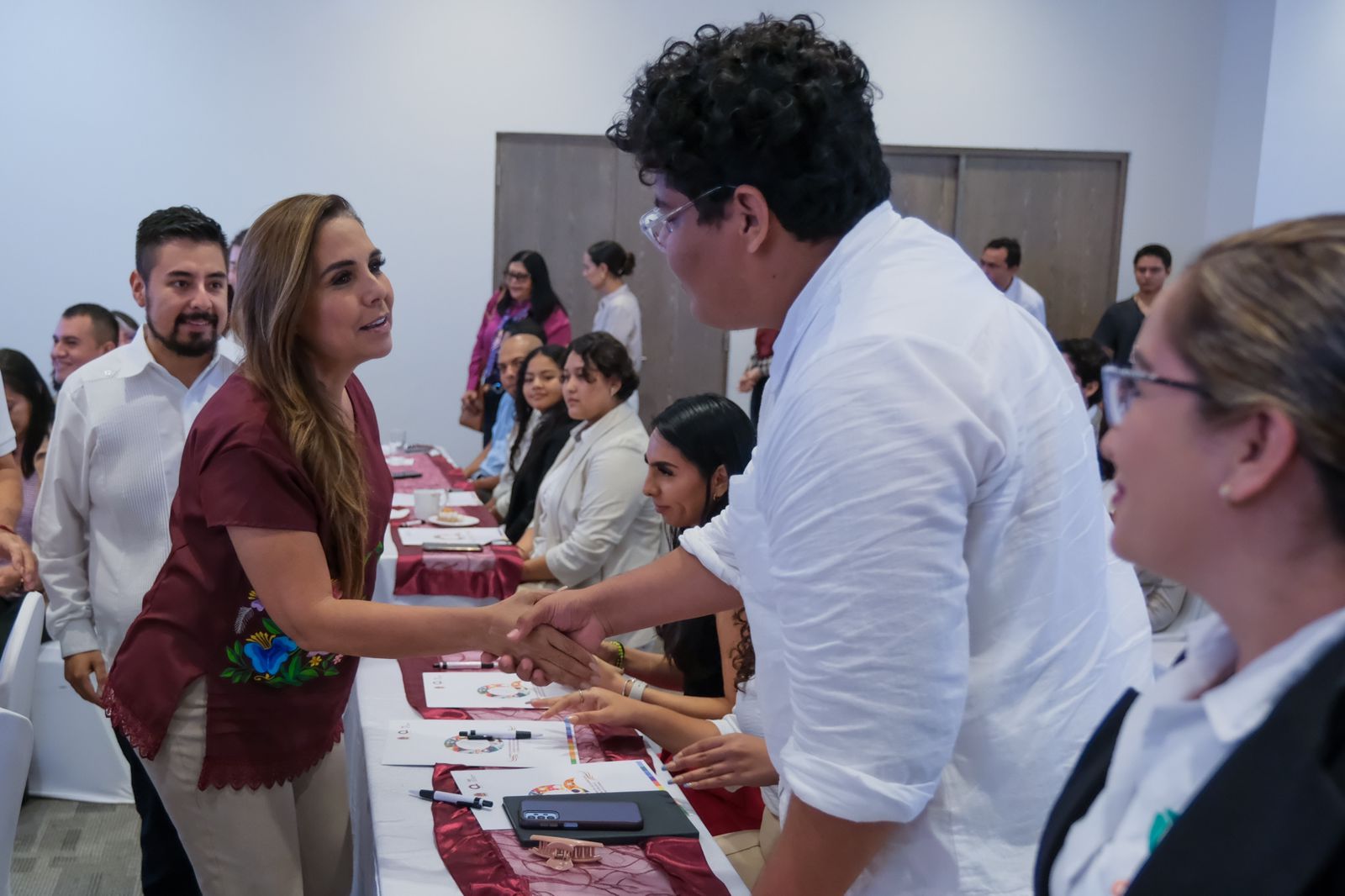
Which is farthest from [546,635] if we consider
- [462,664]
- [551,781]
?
[462,664]

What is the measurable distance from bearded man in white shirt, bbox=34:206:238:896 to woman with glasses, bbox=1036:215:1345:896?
2.20m

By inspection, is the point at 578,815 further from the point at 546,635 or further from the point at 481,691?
the point at 481,691

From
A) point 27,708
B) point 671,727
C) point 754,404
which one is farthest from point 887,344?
point 754,404

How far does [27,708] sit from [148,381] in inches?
31.2

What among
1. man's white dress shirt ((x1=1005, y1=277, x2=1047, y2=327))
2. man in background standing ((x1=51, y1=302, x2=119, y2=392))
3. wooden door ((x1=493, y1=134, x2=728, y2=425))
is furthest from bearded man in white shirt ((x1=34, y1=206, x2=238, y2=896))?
man's white dress shirt ((x1=1005, y1=277, x2=1047, y2=327))

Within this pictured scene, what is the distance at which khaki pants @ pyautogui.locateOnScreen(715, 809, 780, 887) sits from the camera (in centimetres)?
196

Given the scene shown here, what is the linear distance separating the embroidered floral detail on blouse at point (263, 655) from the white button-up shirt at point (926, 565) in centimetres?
87

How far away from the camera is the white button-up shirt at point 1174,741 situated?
647 millimetres

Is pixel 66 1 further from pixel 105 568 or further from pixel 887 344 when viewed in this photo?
pixel 887 344

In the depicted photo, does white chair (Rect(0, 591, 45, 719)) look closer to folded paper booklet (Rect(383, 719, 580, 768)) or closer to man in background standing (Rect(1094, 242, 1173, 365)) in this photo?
folded paper booklet (Rect(383, 719, 580, 768))

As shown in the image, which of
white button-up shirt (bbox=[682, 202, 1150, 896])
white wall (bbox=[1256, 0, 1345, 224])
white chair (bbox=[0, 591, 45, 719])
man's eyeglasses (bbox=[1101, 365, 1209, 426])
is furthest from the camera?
white wall (bbox=[1256, 0, 1345, 224])

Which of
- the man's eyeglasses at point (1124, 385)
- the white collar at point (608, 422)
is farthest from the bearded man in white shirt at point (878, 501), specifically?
the white collar at point (608, 422)

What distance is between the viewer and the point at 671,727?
2041 millimetres

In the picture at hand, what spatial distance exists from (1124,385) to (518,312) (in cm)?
631
